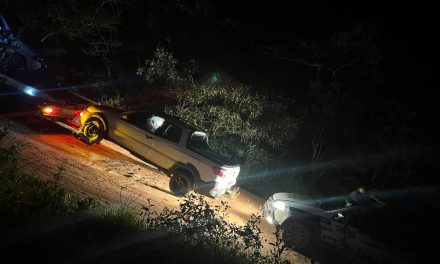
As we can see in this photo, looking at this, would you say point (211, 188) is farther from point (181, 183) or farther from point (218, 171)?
point (181, 183)

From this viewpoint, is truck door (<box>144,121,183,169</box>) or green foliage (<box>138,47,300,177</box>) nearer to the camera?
truck door (<box>144,121,183,169</box>)

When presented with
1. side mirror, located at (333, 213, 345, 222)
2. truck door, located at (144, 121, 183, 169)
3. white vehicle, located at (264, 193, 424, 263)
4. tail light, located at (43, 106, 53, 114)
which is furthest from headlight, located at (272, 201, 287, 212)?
tail light, located at (43, 106, 53, 114)

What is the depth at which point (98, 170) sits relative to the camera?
984cm

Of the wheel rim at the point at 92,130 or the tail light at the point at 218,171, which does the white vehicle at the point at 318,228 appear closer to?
the tail light at the point at 218,171

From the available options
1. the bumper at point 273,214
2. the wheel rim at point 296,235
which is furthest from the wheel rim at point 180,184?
the wheel rim at point 296,235

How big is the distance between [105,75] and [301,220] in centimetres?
1522

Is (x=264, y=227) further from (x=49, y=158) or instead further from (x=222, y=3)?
(x=222, y=3)

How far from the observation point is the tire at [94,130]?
1091 centimetres

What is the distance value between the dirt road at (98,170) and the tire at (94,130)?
0.38m

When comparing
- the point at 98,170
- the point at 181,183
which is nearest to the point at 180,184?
the point at 181,183

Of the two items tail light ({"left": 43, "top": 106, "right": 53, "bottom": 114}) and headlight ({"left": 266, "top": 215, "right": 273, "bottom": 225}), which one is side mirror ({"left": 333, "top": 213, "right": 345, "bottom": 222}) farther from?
tail light ({"left": 43, "top": 106, "right": 53, "bottom": 114})

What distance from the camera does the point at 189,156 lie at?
10.2 metres

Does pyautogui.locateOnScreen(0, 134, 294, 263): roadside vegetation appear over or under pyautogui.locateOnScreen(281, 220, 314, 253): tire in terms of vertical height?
under

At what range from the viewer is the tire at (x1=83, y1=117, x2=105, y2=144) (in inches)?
430
